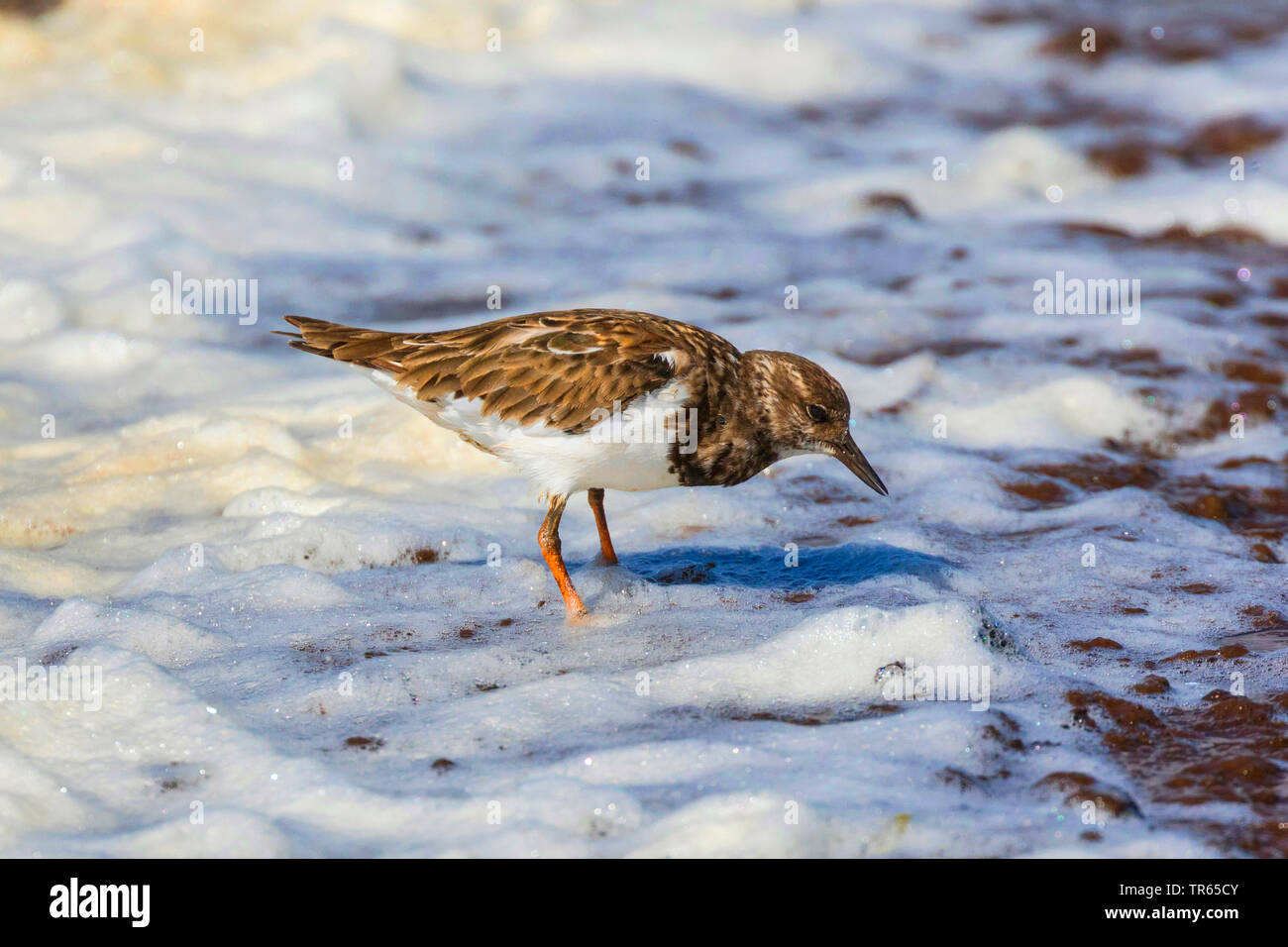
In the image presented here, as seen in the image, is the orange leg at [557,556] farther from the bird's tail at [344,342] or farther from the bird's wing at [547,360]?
the bird's tail at [344,342]

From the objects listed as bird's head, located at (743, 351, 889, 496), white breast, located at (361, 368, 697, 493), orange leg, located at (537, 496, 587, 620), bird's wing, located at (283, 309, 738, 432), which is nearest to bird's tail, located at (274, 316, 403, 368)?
bird's wing, located at (283, 309, 738, 432)

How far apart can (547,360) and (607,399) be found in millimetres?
285

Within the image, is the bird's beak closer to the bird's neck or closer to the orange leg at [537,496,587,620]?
the bird's neck

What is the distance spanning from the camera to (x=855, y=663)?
4023 millimetres

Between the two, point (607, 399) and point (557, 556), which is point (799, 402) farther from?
point (557, 556)

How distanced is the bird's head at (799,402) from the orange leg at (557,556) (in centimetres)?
79

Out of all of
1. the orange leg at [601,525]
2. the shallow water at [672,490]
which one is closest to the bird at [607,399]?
the orange leg at [601,525]

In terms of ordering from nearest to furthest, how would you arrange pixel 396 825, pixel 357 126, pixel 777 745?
pixel 396 825
pixel 777 745
pixel 357 126

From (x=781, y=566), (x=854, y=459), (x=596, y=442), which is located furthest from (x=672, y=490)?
(x=596, y=442)

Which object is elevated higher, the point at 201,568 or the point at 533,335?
the point at 533,335
